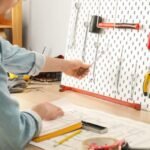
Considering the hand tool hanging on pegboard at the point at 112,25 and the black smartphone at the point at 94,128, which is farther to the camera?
the hand tool hanging on pegboard at the point at 112,25

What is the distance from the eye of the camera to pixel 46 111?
965 millimetres

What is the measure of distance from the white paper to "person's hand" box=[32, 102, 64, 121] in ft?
0.23

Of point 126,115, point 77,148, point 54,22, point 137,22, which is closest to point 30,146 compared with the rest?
point 77,148

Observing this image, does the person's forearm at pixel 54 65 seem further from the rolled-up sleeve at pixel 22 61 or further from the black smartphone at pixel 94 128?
the black smartphone at pixel 94 128

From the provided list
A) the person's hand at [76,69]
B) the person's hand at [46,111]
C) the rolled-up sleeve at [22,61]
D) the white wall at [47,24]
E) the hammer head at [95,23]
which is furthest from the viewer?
the white wall at [47,24]

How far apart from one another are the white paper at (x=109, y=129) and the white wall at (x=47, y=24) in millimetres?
630

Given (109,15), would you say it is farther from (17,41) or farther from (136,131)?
(17,41)

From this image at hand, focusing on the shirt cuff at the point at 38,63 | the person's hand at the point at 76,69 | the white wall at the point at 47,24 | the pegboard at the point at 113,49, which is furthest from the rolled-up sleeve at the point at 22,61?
the white wall at the point at 47,24

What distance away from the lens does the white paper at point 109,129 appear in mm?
809

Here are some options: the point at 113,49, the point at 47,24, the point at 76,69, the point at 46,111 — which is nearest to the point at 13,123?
the point at 46,111

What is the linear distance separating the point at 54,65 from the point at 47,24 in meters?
0.68

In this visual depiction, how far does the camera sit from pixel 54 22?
5.77 feet

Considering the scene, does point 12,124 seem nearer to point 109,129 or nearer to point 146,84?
point 109,129

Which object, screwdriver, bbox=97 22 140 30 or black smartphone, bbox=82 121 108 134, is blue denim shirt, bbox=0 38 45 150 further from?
screwdriver, bbox=97 22 140 30
